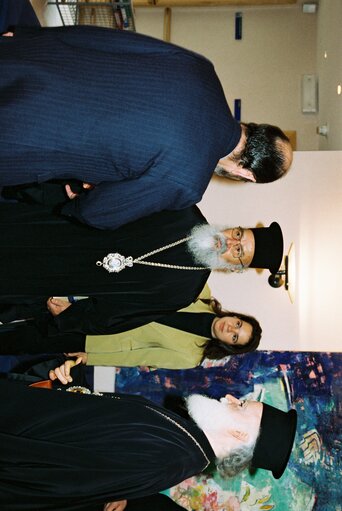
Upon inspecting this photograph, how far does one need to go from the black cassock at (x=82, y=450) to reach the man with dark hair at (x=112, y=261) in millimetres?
587

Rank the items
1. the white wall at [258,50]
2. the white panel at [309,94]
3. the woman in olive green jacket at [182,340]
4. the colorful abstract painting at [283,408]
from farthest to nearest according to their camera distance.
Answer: the white wall at [258,50] < the white panel at [309,94] < the colorful abstract painting at [283,408] < the woman in olive green jacket at [182,340]

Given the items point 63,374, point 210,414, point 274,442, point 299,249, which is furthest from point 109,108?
point 299,249

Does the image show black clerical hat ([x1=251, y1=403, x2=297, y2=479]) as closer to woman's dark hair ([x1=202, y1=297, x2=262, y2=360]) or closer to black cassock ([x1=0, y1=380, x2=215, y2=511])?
black cassock ([x1=0, y1=380, x2=215, y2=511])

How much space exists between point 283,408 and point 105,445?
2.01 meters

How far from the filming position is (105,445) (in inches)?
83.7

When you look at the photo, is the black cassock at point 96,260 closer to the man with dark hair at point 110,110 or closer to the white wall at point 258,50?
the man with dark hair at point 110,110

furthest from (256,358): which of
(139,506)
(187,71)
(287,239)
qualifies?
(187,71)

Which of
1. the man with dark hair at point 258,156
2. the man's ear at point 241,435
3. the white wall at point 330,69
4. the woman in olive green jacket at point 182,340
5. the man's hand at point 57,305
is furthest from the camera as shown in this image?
the white wall at point 330,69

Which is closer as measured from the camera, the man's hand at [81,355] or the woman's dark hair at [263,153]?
the woman's dark hair at [263,153]

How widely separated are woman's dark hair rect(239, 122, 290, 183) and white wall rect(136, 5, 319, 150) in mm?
4171

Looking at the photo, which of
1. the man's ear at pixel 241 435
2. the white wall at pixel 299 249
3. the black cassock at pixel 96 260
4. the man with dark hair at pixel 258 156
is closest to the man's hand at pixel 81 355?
the black cassock at pixel 96 260

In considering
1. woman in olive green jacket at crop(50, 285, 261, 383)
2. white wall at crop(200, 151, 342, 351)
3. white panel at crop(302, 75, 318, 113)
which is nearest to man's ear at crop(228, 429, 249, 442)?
woman in olive green jacket at crop(50, 285, 261, 383)

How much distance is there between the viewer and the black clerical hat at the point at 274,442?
→ 2.39 metres

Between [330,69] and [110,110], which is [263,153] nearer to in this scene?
[110,110]
